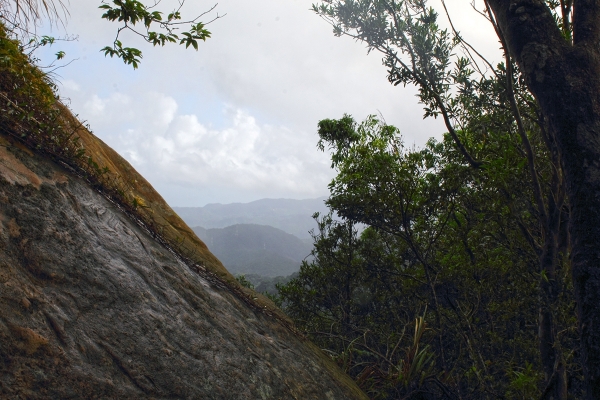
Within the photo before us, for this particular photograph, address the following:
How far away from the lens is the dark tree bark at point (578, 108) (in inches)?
109

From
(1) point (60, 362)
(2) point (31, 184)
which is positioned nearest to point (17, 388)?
(1) point (60, 362)

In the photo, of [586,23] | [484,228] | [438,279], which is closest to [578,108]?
[586,23]

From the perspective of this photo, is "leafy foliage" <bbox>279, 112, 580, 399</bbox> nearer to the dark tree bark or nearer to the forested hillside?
the forested hillside

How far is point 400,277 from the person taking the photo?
9711 mm

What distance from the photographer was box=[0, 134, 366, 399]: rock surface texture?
3.02 m

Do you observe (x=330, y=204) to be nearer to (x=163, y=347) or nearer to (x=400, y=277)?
(x=400, y=277)

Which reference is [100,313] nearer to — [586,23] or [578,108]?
[578,108]

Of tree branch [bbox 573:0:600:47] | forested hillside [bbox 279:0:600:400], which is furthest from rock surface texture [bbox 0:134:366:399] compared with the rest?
tree branch [bbox 573:0:600:47]

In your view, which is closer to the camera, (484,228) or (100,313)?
(100,313)

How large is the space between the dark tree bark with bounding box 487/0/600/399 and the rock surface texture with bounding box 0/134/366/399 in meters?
3.39

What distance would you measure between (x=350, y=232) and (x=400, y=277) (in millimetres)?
1944

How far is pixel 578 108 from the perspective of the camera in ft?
9.61

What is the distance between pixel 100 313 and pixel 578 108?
4488 mm

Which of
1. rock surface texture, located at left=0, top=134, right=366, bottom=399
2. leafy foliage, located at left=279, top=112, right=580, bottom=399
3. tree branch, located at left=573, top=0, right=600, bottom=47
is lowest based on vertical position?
rock surface texture, located at left=0, top=134, right=366, bottom=399
